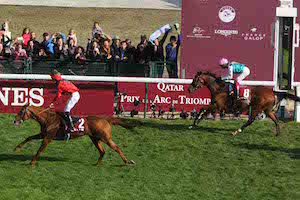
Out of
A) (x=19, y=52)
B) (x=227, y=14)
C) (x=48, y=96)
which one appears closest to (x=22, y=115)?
(x=48, y=96)

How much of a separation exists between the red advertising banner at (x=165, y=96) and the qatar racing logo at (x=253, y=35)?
1.63m

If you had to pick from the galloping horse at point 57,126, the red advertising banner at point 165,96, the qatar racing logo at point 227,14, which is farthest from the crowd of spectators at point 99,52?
the galloping horse at point 57,126

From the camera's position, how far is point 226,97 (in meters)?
15.8

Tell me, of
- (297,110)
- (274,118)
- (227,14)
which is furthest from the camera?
(227,14)

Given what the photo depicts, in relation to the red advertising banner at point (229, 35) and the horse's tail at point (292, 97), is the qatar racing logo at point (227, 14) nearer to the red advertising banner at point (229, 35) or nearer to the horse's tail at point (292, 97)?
the red advertising banner at point (229, 35)

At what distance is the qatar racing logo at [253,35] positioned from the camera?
57.0ft

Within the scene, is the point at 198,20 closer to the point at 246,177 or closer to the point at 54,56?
the point at 54,56

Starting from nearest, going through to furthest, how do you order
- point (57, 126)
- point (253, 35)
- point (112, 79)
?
point (57, 126), point (112, 79), point (253, 35)

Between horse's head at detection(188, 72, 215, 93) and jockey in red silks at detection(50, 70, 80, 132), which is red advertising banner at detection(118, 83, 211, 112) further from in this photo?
jockey in red silks at detection(50, 70, 80, 132)

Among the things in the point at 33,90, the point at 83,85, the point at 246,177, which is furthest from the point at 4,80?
the point at 246,177

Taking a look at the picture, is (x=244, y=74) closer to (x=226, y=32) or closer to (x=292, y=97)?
(x=292, y=97)

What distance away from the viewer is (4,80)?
16.5 meters

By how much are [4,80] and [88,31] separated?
12813mm

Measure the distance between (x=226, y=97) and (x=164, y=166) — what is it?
352 centimetres
